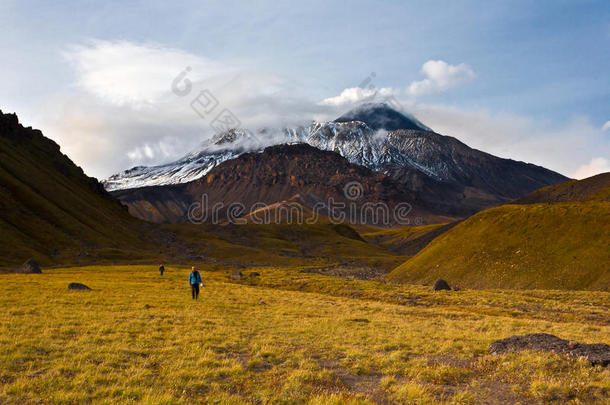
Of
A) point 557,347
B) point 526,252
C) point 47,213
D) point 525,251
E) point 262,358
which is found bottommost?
point 262,358

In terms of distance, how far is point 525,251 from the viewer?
229ft

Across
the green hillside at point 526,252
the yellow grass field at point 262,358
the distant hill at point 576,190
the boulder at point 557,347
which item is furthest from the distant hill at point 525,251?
the distant hill at point 576,190

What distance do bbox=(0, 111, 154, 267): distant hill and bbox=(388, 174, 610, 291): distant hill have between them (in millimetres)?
89331

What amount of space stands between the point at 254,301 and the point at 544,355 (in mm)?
27242

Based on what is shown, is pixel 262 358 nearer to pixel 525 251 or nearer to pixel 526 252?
pixel 526 252

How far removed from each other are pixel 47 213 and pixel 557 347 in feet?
472

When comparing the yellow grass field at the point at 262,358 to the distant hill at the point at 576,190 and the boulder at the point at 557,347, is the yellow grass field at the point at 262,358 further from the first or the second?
the distant hill at the point at 576,190

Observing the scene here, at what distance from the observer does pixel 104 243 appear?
13312 cm

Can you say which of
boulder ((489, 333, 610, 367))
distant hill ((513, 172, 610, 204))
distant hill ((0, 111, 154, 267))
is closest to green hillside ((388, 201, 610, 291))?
boulder ((489, 333, 610, 367))

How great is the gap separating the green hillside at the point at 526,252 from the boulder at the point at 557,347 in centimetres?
4657

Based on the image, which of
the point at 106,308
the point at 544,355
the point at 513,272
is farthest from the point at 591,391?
the point at 513,272

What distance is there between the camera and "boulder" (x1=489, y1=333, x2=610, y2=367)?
16125 millimetres

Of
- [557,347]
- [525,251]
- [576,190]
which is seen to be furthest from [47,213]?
[576,190]

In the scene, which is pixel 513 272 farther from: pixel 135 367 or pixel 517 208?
pixel 135 367
